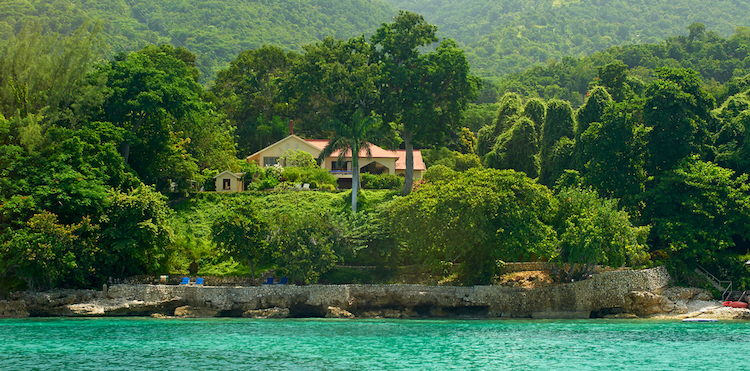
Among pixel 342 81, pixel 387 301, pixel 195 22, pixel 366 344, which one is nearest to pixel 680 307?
pixel 387 301

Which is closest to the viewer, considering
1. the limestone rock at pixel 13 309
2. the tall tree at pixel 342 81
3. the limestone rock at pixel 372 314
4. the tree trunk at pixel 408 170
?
the limestone rock at pixel 13 309

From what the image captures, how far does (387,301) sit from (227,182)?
80.1ft

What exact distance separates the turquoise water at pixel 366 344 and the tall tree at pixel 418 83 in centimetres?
2291

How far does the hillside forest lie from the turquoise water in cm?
509

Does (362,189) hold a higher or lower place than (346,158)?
lower

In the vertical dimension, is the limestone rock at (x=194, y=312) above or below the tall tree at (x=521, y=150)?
below

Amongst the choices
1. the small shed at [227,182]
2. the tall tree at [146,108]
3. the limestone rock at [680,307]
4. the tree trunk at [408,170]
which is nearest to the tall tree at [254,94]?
the small shed at [227,182]

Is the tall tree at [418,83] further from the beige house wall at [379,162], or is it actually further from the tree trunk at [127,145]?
the tree trunk at [127,145]

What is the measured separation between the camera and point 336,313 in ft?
140

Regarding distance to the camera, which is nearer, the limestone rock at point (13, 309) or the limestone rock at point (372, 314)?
the limestone rock at point (13, 309)

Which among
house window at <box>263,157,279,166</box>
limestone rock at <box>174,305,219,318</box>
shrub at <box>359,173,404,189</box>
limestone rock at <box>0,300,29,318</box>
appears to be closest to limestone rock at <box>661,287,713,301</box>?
shrub at <box>359,173,404,189</box>

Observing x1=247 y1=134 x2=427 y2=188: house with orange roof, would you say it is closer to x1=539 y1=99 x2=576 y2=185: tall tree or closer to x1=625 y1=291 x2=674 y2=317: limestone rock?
x1=539 y1=99 x2=576 y2=185: tall tree

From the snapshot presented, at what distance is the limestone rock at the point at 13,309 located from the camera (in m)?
41.6

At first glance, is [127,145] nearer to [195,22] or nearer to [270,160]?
[270,160]
